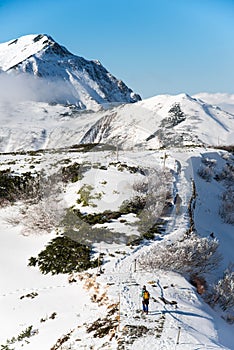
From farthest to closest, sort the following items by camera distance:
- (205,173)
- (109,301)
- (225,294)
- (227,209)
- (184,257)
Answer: (205,173), (227,209), (184,257), (225,294), (109,301)

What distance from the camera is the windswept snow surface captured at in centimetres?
1319

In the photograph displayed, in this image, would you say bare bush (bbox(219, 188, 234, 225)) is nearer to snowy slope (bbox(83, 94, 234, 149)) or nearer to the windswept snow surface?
the windswept snow surface

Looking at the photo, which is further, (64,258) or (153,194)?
(153,194)

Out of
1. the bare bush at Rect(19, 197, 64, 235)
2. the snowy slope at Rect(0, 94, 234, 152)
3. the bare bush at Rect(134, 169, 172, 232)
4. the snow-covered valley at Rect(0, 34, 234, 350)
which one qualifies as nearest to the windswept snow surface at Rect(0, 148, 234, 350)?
the snow-covered valley at Rect(0, 34, 234, 350)

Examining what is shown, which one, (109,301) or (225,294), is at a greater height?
(225,294)

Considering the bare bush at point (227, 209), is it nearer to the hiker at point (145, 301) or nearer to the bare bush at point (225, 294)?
the bare bush at point (225, 294)

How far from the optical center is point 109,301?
51.9ft

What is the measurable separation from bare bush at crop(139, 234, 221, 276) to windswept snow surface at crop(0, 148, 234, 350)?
0.46 metres

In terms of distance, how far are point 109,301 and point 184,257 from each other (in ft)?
17.5

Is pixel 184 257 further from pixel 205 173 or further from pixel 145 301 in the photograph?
pixel 205 173

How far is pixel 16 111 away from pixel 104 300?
13962 cm

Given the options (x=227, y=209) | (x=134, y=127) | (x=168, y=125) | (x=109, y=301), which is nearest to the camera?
(x=109, y=301)

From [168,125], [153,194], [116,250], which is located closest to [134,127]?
[168,125]

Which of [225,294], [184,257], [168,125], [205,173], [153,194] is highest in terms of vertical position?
[168,125]
